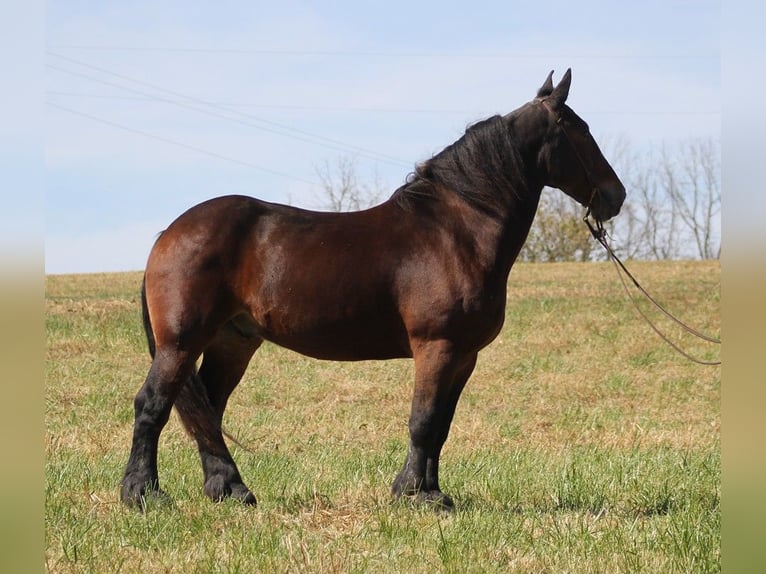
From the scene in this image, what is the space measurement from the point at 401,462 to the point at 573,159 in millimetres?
2934

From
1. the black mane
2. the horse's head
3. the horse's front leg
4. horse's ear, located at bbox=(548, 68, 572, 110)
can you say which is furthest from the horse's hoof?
horse's ear, located at bbox=(548, 68, 572, 110)

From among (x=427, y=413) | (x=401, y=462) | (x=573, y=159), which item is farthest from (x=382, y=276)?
(x=401, y=462)

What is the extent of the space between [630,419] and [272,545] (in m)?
6.72

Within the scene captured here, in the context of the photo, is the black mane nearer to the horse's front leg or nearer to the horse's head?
the horse's head

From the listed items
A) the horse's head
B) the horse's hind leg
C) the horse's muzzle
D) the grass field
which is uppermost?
the horse's head

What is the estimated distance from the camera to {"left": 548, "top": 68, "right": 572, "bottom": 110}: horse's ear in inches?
231

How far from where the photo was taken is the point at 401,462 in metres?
7.34

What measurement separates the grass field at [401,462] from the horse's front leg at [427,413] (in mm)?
173

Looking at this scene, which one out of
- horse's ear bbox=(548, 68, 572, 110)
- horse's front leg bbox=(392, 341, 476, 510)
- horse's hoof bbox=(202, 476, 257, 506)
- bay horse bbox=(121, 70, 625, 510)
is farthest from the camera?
horse's ear bbox=(548, 68, 572, 110)

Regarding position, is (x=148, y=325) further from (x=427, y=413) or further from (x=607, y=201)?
(x=607, y=201)

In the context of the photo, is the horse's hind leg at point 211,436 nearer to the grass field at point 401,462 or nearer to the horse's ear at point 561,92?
the grass field at point 401,462

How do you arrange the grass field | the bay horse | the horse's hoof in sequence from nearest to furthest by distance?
the grass field, the bay horse, the horse's hoof

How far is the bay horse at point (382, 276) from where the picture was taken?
566 cm

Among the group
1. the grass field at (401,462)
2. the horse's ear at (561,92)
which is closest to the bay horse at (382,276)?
the horse's ear at (561,92)
